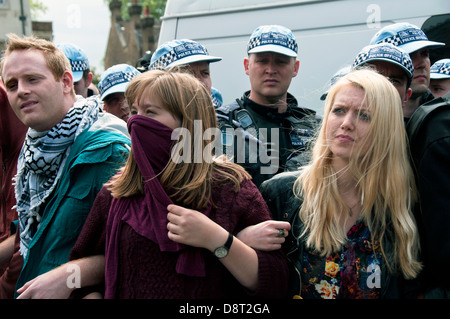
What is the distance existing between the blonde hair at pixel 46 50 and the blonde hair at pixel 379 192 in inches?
57.4

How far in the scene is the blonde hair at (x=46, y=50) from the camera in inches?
99.2

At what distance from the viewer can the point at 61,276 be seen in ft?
6.34

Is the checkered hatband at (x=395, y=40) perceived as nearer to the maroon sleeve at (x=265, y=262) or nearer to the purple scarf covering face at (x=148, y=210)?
the maroon sleeve at (x=265, y=262)

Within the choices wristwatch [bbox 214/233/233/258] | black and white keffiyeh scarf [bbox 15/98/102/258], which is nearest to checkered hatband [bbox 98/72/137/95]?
black and white keffiyeh scarf [bbox 15/98/102/258]

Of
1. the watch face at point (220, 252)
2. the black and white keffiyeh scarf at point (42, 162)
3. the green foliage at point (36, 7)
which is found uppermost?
the green foliage at point (36, 7)

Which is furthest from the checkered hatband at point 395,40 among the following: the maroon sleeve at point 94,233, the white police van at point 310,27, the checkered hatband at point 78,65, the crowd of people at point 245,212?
the checkered hatband at point 78,65

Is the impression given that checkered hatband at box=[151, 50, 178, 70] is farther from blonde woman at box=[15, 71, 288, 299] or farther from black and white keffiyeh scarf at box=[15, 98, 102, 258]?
blonde woman at box=[15, 71, 288, 299]

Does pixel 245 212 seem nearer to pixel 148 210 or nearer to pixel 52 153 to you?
pixel 148 210

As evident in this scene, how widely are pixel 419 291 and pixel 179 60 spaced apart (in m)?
2.29

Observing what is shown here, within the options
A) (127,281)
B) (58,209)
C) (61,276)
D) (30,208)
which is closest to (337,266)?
(127,281)

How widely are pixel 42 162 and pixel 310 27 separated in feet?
7.77

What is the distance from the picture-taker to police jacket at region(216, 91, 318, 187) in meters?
2.65

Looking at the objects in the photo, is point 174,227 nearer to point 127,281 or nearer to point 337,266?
point 127,281
